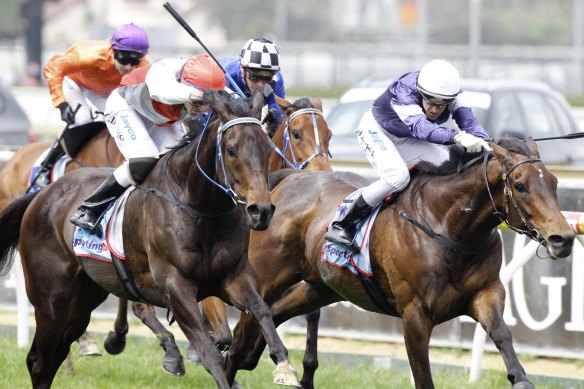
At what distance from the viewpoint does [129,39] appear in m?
8.20

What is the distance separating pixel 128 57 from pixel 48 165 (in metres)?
Answer: 1.16

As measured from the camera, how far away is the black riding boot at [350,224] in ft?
21.6

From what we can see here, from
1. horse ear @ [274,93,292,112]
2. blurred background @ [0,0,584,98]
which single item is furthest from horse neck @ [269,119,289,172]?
blurred background @ [0,0,584,98]

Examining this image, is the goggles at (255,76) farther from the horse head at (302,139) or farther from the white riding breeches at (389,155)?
the white riding breeches at (389,155)

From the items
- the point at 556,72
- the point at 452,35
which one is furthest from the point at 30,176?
the point at 452,35

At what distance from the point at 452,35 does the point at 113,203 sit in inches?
2326

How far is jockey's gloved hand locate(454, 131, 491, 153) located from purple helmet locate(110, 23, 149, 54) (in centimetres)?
295

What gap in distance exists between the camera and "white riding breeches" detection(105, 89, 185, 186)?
21.5 feet

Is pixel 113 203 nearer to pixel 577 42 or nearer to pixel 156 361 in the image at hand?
pixel 156 361

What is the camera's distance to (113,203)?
6441 millimetres

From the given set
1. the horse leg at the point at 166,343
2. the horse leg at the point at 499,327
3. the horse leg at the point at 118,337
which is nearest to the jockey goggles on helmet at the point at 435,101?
the horse leg at the point at 499,327

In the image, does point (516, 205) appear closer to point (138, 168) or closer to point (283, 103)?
point (138, 168)

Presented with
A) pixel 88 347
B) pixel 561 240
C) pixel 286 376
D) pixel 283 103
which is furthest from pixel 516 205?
pixel 88 347

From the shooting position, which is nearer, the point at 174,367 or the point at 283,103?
the point at 174,367
